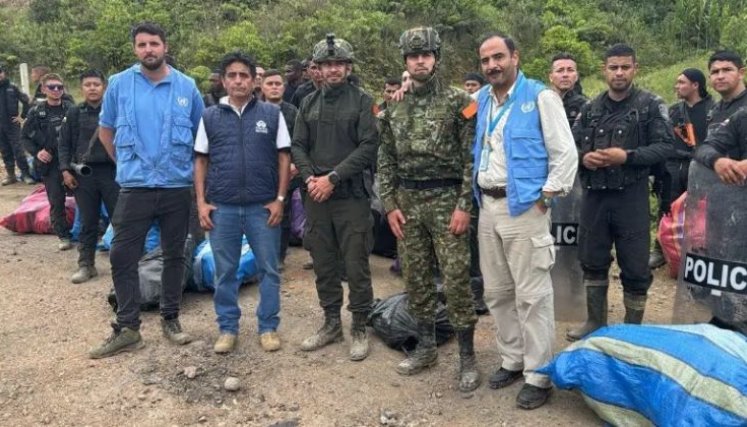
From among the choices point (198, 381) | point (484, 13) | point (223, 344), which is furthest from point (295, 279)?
point (484, 13)

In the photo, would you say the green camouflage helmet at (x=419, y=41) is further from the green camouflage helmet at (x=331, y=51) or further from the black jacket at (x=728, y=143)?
the black jacket at (x=728, y=143)

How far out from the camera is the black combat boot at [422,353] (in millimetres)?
4059

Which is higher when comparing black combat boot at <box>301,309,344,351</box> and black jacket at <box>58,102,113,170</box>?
black jacket at <box>58,102,113,170</box>

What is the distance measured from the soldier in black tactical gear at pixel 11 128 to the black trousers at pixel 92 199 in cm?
488

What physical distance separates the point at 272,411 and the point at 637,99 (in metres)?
2.92

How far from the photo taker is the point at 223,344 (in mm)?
4410

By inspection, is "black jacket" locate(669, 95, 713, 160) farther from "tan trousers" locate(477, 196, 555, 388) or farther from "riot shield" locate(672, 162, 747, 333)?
"tan trousers" locate(477, 196, 555, 388)

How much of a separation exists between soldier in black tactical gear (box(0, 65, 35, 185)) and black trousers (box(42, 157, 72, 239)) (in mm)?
3630

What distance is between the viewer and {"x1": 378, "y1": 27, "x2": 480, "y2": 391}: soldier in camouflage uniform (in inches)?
145

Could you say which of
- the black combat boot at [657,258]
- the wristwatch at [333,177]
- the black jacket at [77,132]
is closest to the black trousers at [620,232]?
the wristwatch at [333,177]

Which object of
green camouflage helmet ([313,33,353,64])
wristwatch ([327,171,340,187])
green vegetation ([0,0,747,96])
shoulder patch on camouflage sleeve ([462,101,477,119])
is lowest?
wristwatch ([327,171,340,187])

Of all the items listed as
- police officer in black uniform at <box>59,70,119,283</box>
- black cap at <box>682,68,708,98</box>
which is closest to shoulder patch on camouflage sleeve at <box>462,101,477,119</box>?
black cap at <box>682,68,708,98</box>

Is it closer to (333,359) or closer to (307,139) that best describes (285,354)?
(333,359)

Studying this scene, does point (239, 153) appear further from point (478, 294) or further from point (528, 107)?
point (478, 294)
